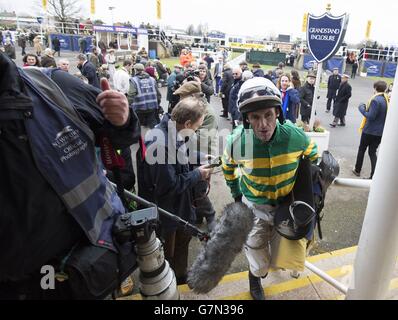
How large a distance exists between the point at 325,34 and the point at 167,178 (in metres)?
Answer: 5.55

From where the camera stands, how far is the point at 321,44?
648 centimetres

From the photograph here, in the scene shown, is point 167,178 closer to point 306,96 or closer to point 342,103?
point 306,96

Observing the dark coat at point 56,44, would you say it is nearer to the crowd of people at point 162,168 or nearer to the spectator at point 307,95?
the spectator at point 307,95

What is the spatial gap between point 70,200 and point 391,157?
149 cm

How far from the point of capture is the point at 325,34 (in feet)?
20.9

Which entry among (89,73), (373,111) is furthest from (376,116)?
Answer: (89,73)

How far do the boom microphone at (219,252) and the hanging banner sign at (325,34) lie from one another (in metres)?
5.65

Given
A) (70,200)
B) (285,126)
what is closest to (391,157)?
(285,126)

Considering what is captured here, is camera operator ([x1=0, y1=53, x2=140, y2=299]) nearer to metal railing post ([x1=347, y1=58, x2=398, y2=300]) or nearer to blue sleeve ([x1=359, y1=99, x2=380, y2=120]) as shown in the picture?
metal railing post ([x1=347, y1=58, x2=398, y2=300])

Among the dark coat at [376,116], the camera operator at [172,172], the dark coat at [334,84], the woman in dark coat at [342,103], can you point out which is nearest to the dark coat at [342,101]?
the woman in dark coat at [342,103]

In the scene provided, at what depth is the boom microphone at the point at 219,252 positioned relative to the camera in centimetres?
182

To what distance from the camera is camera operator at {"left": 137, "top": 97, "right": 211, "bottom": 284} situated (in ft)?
7.93

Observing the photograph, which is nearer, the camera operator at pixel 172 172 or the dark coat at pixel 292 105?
the camera operator at pixel 172 172
